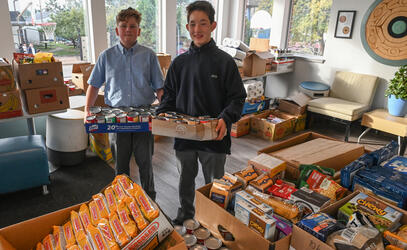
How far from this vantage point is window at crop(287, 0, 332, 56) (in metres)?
5.08

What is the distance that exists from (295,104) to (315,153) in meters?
2.94

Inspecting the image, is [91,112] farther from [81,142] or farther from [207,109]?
[81,142]

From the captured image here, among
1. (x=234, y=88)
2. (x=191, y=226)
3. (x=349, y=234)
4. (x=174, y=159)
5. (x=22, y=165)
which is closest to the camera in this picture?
(x=349, y=234)

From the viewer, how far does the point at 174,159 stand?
11.1 ft

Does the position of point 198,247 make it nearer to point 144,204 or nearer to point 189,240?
point 189,240

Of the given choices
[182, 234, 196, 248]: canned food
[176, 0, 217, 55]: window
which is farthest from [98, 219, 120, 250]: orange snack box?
[176, 0, 217, 55]: window

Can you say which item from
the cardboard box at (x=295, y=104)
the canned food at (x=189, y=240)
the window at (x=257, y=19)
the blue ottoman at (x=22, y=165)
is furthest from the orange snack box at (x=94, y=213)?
the window at (x=257, y=19)

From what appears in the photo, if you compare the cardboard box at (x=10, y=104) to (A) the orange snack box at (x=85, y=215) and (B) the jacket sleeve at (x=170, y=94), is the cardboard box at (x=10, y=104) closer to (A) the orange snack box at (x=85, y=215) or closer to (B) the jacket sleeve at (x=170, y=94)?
(B) the jacket sleeve at (x=170, y=94)

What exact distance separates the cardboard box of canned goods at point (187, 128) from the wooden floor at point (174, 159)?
106 centimetres

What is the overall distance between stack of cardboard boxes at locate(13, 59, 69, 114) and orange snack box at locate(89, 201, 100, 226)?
167 centimetres

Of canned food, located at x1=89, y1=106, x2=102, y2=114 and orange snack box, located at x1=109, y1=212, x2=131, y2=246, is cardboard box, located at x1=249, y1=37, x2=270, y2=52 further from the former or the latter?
orange snack box, located at x1=109, y1=212, x2=131, y2=246

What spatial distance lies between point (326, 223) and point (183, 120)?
2.75ft

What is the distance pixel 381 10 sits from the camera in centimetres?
419

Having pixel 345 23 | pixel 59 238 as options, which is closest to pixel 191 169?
pixel 59 238
